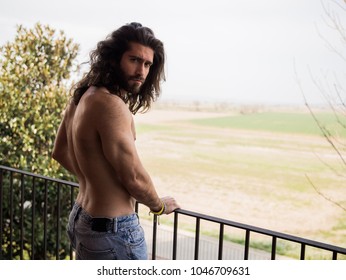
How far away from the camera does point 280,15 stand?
105ft

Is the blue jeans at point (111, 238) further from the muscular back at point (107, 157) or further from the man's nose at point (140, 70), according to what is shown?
the man's nose at point (140, 70)

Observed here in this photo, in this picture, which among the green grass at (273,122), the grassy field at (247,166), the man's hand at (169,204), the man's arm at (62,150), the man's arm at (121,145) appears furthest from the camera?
the green grass at (273,122)

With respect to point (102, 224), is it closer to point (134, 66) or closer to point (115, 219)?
point (115, 219)

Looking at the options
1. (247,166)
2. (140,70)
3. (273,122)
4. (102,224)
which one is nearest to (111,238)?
(102,224)

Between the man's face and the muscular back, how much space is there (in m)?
0.13

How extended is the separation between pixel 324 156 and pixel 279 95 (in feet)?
17.7

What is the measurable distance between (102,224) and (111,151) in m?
0.27

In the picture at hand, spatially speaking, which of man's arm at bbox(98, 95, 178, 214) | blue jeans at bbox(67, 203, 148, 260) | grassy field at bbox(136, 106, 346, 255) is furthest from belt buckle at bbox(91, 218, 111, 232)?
grassy field at bbox(136, 106, 346, 255)

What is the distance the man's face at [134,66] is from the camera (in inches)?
57.4

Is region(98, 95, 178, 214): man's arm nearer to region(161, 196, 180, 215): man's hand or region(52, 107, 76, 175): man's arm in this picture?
region(161, 196, 180, 215): man's hand

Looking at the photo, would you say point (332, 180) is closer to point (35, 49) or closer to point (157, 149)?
point (157, 149)

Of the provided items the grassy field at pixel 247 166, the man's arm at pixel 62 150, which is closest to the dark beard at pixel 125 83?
the man's arm at pixel 62 150

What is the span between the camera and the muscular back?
1.29 meters
